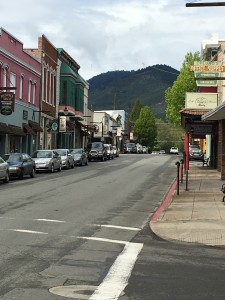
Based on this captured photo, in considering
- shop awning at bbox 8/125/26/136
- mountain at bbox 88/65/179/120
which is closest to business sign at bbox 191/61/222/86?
shop awning at bbox 8/125/26/136

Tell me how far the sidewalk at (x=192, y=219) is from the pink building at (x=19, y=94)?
19.6m

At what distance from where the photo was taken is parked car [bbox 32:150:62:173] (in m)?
32.5

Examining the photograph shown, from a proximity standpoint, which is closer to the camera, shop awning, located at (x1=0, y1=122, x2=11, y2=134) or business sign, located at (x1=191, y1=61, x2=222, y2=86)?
business sign, located at (x1=191, y1=61, x2=222, y2=86)

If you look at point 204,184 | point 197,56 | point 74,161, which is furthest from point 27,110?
point 197,56

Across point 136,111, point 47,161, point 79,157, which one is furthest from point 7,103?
point 136,111

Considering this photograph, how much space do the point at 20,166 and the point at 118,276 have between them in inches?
806

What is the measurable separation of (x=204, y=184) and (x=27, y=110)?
76.2ft

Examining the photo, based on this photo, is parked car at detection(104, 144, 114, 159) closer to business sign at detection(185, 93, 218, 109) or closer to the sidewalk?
business sign at detection(185, 93, 218, 109)

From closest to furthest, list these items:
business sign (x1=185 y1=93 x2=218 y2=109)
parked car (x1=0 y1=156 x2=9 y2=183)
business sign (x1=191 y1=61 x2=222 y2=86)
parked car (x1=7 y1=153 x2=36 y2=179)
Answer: business sign (x1=191 y1=61 x2=222 y2=86) < parked car (x1=0 y1=156 x2=9 y2=183) < parked car (x1=7 y1=153 x2=36 y2=179) < business sign (x1=185 y1=93 x2=218 y2=109)

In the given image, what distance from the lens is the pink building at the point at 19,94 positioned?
37.0 metres

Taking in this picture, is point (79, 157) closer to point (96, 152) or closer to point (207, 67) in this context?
point (96, 152)

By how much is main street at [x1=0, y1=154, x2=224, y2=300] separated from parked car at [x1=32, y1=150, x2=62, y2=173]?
17.1m

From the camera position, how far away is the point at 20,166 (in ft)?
88.2

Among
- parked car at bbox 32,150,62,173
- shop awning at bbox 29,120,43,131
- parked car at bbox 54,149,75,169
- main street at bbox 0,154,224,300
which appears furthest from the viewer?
shop awning at bbox 29,120,43,131
